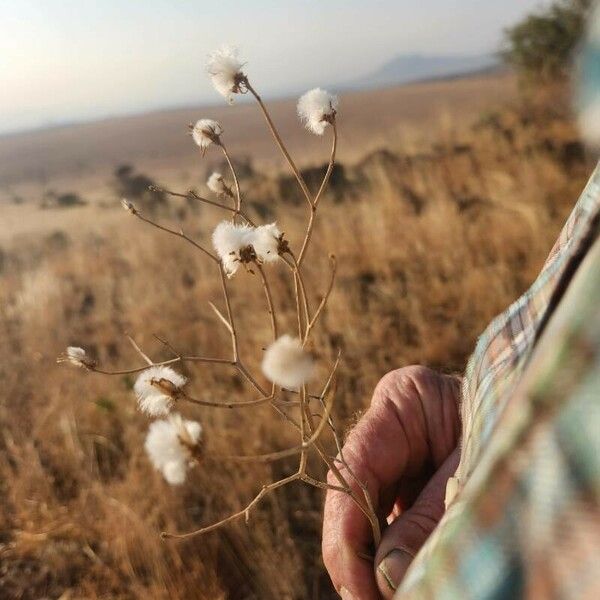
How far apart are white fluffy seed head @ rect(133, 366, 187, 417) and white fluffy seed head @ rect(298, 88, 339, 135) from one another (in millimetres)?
332

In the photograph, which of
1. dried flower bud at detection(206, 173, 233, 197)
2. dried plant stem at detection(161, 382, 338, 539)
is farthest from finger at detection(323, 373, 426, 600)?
dried flower bud at detection(206, 173, 233, 197)

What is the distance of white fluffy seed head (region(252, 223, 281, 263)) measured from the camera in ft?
2.42

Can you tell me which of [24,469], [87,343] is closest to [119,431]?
[24,469]

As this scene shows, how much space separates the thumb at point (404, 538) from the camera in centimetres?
79

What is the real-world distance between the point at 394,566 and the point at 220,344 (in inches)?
115

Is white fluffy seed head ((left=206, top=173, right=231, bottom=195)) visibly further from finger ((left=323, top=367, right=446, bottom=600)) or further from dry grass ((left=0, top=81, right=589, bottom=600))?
dry grass ((left=0, top=81, right=589, bottom=600))

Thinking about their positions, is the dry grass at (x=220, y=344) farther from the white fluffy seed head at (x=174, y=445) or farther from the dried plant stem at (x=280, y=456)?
the white fluffy seed head at (x=174, y=445)

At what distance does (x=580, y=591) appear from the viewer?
37cm

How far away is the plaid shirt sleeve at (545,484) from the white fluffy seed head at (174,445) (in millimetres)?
213

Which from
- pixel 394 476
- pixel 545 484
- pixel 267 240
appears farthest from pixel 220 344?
pixel 545 484

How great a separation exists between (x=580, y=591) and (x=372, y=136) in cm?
1086

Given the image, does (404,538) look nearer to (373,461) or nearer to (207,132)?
(373,461)

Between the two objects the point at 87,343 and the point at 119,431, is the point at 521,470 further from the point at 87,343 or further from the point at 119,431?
the point at 87,343

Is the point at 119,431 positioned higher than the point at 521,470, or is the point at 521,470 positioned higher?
the point at 521,470
